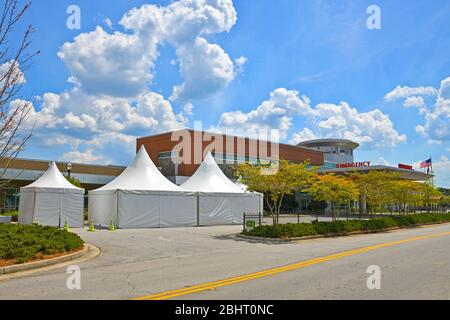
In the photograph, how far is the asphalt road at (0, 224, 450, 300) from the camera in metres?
7.78

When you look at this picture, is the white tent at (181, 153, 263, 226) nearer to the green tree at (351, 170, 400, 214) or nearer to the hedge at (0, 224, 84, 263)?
the green tree at (351, 170, 400, 214)

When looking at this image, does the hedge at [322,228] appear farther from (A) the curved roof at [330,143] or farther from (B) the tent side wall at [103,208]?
(A) the curved roof at [330,143]

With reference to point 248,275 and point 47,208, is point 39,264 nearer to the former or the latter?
point 248,275

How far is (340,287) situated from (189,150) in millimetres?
48290

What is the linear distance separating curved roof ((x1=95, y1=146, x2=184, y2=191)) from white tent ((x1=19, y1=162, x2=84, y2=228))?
6.79 feet

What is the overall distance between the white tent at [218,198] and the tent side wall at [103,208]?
593 centimetres

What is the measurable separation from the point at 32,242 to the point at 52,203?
48.0ft

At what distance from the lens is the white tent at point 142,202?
87.4ft

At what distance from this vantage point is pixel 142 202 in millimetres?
27234

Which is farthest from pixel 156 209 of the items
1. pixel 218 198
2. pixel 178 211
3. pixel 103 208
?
pixel 218 198
